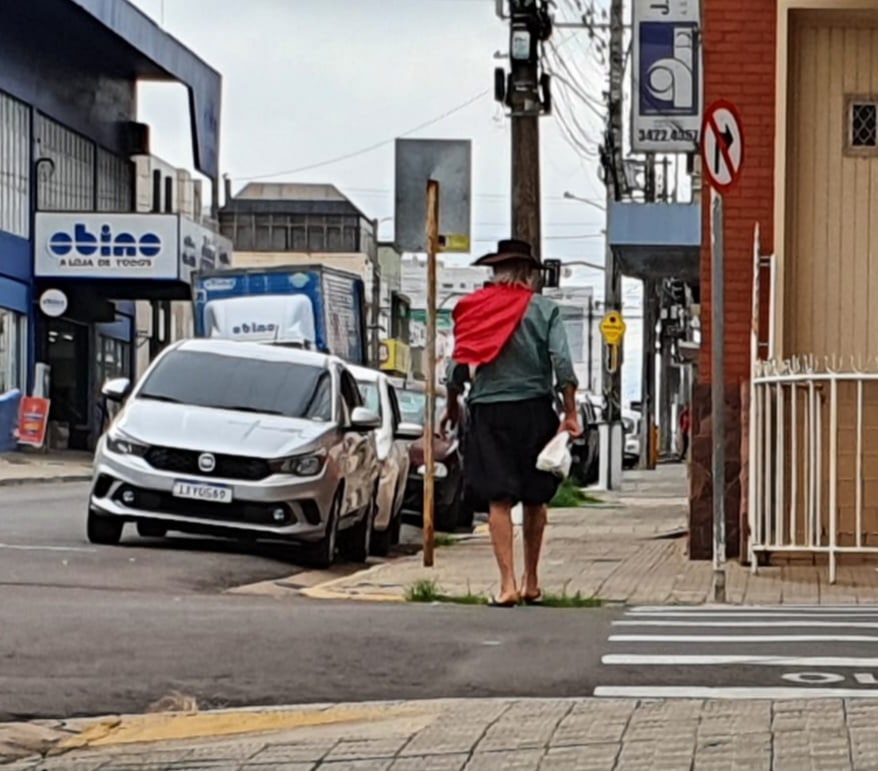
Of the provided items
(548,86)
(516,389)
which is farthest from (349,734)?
(548,86)

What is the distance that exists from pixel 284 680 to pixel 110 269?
36366 mm

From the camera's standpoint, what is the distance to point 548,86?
23578 mm

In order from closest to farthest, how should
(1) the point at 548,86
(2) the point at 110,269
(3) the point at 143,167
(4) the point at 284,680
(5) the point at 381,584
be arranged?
1. (4) the point at 284,680
2. (5) the point at 381,584
3. (1) the point at 548,86
4. (2) the point at 110,269
5. (3) the point at 143,167

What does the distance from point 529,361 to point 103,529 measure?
5.19 metres

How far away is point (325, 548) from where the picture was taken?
1462 centimetres

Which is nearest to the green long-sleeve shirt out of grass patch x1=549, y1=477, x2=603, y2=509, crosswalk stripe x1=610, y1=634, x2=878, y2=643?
crosswalk stripe x1=610, y1=634, x2=878, y2=643

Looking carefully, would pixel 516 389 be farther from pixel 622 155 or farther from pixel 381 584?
pixel 622 155

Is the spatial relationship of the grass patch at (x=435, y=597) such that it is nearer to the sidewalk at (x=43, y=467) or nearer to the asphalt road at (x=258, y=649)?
the asphalt road at (x=258, y=649)

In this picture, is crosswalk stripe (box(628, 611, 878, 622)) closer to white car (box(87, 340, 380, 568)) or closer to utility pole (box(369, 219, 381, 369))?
white car (box(87, 340, 380, 568))

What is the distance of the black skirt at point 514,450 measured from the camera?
1033 cm

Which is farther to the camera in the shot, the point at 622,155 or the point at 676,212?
the point at 622,155

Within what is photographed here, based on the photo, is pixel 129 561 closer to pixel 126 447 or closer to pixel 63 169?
pixel 126 447

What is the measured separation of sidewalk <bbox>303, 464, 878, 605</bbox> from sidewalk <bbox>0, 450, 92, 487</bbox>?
48.4 feet

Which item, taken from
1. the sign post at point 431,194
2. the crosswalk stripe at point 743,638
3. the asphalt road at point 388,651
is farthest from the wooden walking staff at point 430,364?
the crosswalk stripe at point 743,638
